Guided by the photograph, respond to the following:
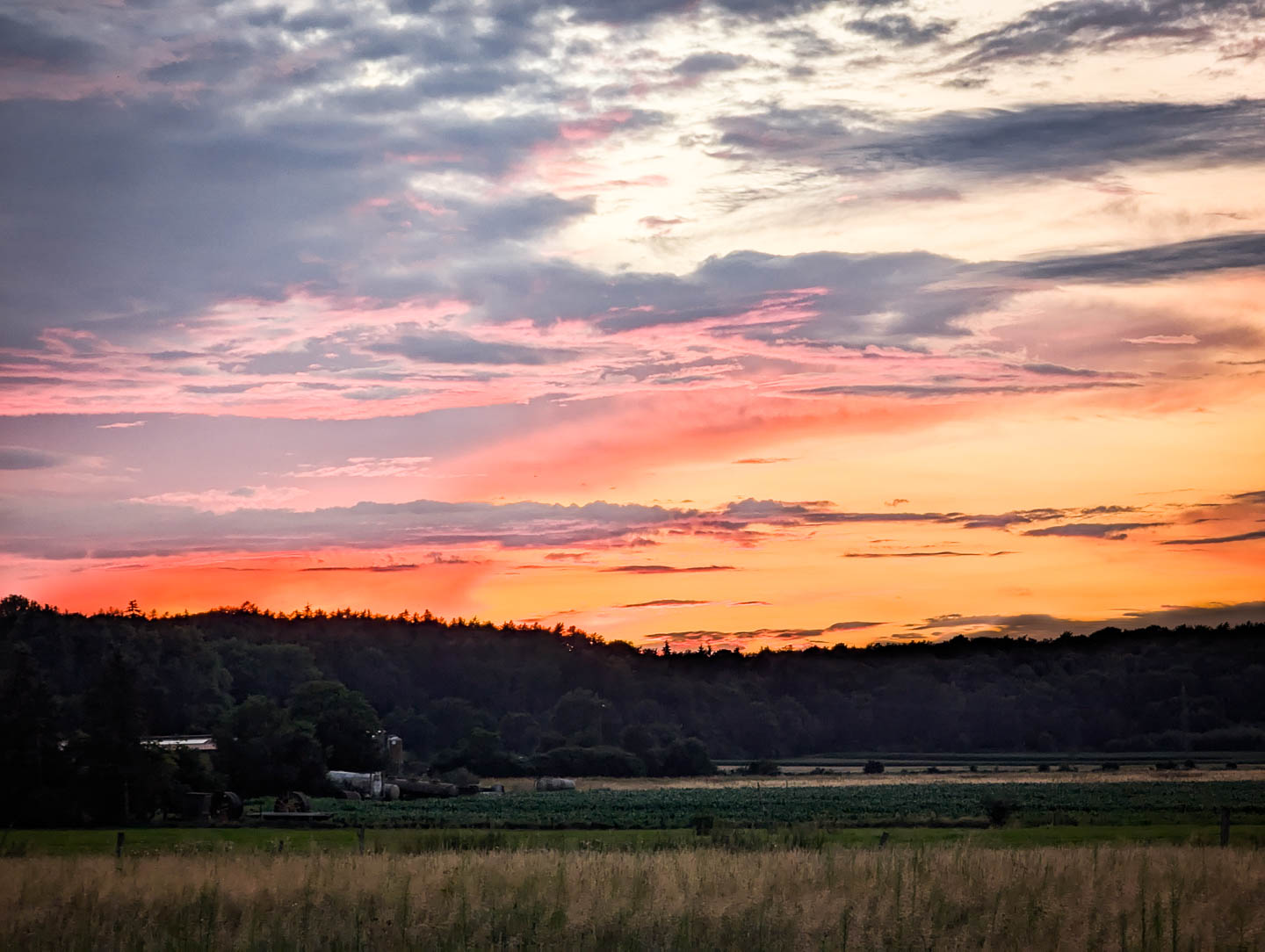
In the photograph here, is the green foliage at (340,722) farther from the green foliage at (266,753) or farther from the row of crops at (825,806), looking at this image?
the row of crops at (825,806)

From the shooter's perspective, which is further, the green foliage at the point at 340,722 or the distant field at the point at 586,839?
the green foliage at the point at 340,722

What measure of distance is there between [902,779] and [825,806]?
52279mm

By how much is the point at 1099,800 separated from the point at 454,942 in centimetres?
6051

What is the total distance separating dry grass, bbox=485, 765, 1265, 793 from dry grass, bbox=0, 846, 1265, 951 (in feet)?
246

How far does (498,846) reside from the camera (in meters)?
41.3

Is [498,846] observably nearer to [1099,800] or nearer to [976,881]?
[976,881]

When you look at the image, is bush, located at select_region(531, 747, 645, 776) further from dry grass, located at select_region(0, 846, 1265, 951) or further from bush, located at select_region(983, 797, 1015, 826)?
dry grass, located at select_region(0, 846, 1265, 951)

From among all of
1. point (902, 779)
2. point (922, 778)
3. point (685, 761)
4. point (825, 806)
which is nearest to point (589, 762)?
point (685, 761)

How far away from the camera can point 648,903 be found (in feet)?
78.2

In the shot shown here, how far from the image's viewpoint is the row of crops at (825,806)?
2260 inches

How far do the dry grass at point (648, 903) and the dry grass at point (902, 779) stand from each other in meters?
74.9

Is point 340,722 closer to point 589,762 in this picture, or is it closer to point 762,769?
point 589,762

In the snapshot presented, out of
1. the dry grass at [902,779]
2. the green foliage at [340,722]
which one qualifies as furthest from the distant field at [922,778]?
the green foliage at [340,722]

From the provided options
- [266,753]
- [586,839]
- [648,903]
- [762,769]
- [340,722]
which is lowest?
[762,769]
